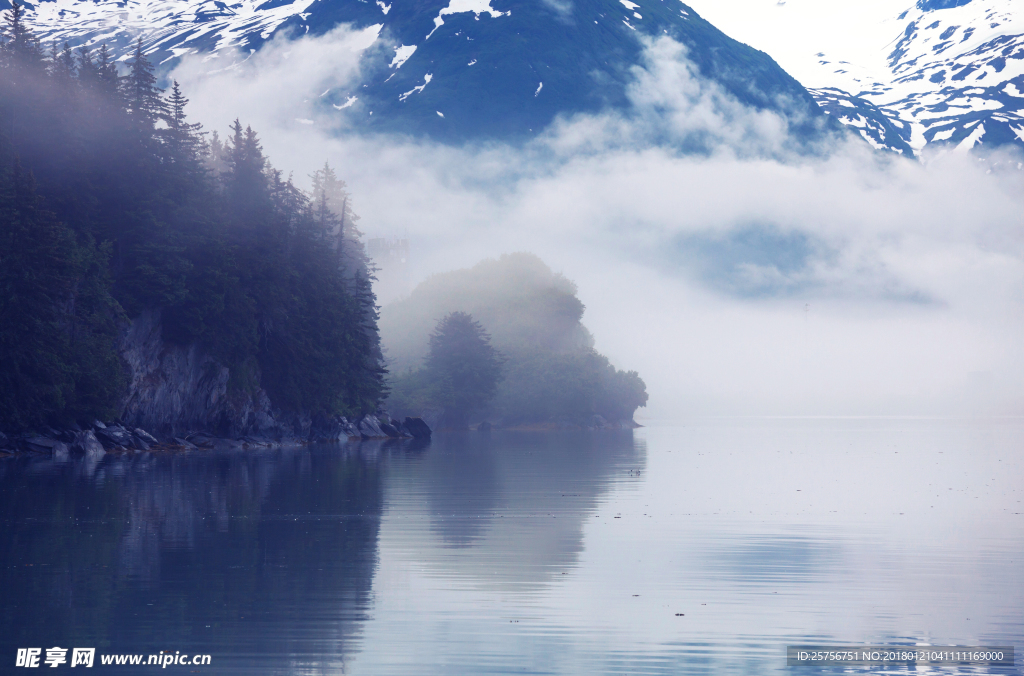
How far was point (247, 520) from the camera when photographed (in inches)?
1027

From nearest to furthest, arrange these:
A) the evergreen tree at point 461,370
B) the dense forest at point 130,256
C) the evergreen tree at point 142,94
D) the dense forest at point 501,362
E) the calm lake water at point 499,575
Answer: the calm lake water at point 499,575, the dense forest at point 130,256, the evergreen tree at point 142,94, the evergreen tree at point 461,370, the dense forest at point 501,362

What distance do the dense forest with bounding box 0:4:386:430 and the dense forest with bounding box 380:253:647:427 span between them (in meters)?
38.4

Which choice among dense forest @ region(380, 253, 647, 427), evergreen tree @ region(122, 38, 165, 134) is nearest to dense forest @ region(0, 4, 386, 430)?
evergreen tree @ region(122, 38, 165, 134)

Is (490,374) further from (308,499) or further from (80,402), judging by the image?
(308,499)

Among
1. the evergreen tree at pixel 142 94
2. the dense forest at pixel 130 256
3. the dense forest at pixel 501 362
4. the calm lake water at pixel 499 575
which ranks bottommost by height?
the dense forest at pixel 501 362

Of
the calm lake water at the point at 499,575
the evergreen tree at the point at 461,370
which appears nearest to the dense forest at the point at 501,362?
the evergreen tree at the point at 461,370

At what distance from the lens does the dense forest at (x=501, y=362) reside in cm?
14438

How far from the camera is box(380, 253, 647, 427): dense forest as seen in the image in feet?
474

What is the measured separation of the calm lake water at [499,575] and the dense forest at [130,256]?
26.8m

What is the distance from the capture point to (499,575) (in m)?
18.1

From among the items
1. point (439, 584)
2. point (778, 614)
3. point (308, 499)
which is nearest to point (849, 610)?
point (778, 614)

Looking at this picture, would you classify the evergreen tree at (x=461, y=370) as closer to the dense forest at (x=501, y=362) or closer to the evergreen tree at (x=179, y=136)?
the dense forest at (x=501, y=362)

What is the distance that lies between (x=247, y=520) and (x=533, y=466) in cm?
2928

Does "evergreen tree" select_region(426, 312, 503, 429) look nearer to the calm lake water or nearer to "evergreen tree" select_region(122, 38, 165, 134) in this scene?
"evergreen tree" select_region(122, 38, 165, 134)
